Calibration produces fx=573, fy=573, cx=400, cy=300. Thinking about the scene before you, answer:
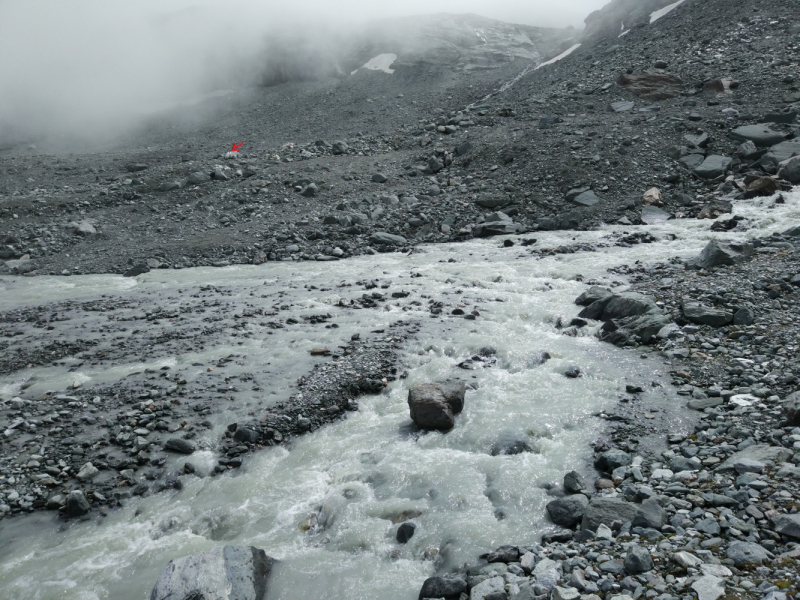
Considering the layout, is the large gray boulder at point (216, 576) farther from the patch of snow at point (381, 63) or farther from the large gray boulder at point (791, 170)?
the patch of snow at point (381, 63)

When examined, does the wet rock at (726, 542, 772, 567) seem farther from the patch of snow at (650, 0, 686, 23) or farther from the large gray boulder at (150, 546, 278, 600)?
the patch of snow at (650, 0, 686, 23)

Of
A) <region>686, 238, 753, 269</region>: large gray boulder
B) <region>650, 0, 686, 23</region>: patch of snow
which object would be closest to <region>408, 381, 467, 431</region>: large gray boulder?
<region>686, 238, 753, 269</region>: large gray boulder

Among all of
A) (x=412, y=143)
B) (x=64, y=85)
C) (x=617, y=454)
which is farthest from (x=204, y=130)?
(x=617, y=454)

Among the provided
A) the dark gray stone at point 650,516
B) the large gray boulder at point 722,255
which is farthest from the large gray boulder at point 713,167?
the dark gray stone at point 650,516

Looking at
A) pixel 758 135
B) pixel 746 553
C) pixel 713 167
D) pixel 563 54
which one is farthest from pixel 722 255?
pixel 563 54

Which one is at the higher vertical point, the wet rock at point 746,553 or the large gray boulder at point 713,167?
the large gray boulder at point 713,167

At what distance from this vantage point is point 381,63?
43.4 metres

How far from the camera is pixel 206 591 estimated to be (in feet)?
16.3

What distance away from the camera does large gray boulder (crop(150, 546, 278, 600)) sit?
502 centimetres

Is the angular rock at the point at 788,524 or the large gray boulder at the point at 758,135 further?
the large gray boulder at the point at 758,135

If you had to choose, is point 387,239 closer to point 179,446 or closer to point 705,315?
point 705,315

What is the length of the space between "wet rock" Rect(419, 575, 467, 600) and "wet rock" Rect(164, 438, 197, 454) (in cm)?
393

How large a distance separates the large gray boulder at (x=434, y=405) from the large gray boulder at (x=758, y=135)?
17829mm

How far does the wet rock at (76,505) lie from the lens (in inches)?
Result: 259
